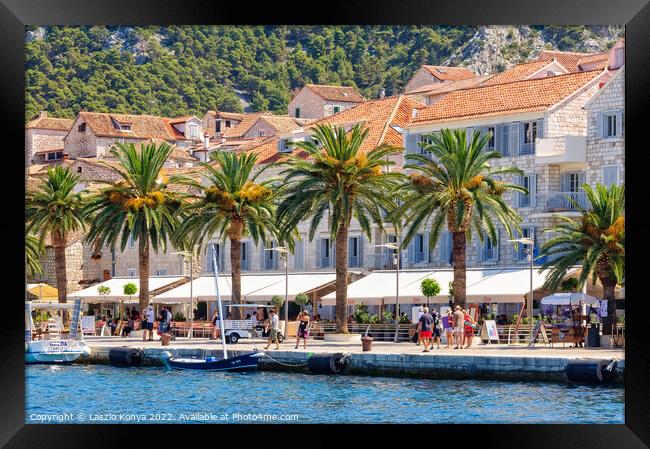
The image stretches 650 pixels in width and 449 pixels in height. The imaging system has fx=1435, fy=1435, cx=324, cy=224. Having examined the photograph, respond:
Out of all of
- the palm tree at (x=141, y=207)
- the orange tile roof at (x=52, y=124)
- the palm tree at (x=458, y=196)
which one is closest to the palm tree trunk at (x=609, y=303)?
the palm tree at (x=458, y=196)

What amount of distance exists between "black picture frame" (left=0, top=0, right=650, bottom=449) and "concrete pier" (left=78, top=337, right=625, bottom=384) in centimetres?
1215

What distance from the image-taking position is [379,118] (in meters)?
61.2

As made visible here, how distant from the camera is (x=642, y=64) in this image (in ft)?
57.2

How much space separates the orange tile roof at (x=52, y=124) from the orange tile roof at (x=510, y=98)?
26.2 metres

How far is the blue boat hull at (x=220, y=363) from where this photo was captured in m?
38.9

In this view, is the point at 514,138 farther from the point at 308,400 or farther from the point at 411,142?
the point at 308,400

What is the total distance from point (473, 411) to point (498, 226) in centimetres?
2429

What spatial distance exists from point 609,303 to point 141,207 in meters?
18.3

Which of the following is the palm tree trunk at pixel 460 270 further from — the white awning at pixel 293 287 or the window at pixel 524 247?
the white awning at pixel 293 287

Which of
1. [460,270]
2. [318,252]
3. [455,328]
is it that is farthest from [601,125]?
[455,328]

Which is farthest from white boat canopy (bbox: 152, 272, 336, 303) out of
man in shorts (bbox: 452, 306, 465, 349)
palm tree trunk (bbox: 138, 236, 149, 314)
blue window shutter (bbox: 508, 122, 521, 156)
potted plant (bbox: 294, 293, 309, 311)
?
man in shorts (bbox: 452, 306, 465, 349)

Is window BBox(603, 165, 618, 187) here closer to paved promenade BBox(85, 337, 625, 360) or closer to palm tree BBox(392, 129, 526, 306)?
palm tree BBox(392, 129, 526, 306)
